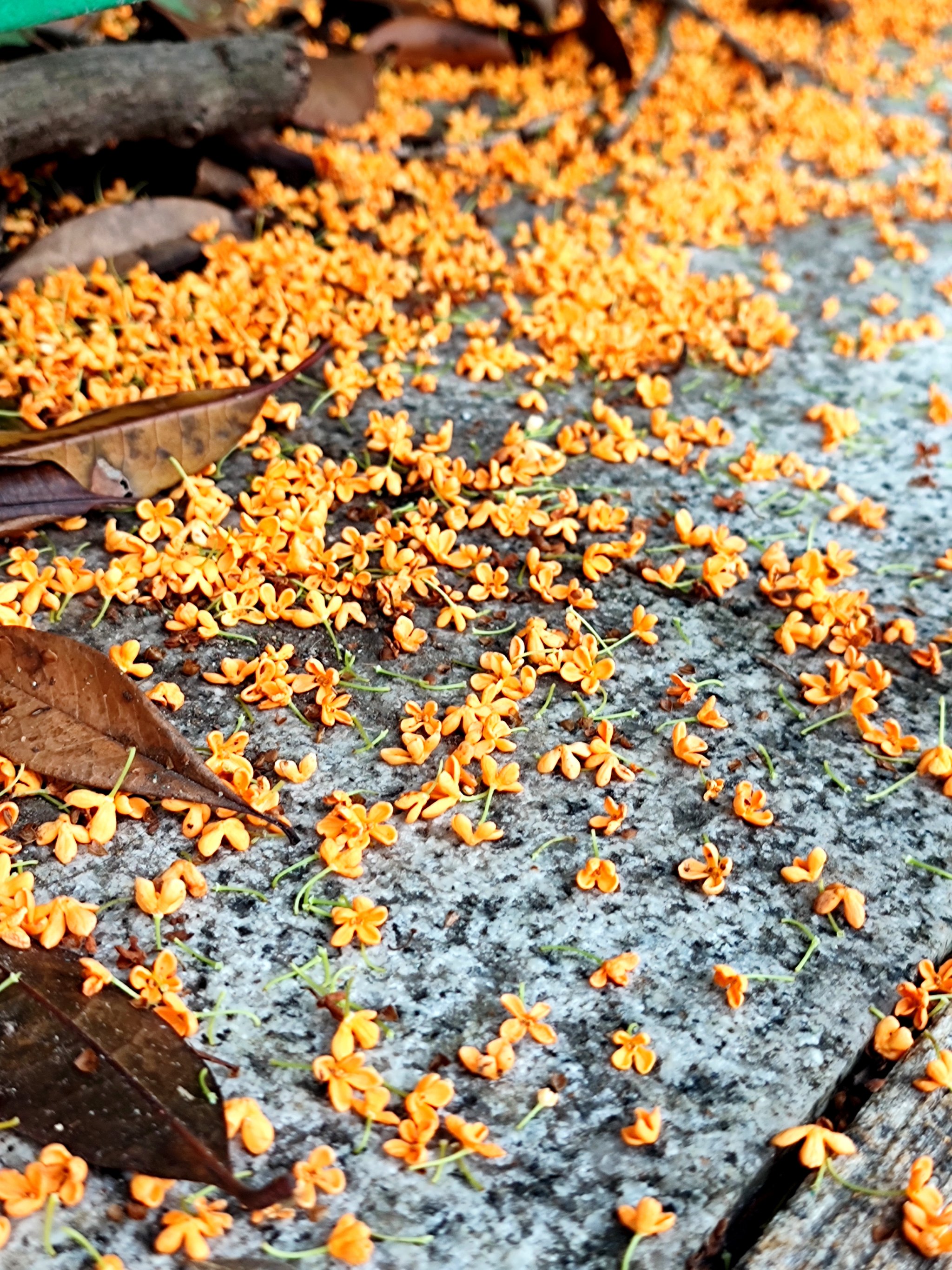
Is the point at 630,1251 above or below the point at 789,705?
below

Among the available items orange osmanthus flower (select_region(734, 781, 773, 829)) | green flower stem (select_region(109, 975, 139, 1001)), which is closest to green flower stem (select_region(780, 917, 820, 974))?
orange osmanthus flower (select_region(734, 781, 773, 829))

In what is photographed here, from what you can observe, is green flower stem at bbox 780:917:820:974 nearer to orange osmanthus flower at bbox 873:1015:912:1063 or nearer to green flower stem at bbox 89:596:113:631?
orange osmanthus flower at bbox 873:1015:912:1063

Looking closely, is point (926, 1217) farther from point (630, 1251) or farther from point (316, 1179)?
point (316, 1179)

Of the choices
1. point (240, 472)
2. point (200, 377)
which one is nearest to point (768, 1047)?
point (240, 472)

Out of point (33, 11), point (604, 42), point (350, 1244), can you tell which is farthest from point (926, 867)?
point (604, 42)

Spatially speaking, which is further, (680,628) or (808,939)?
(680,628)

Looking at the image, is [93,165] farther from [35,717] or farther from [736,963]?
[736,963]
